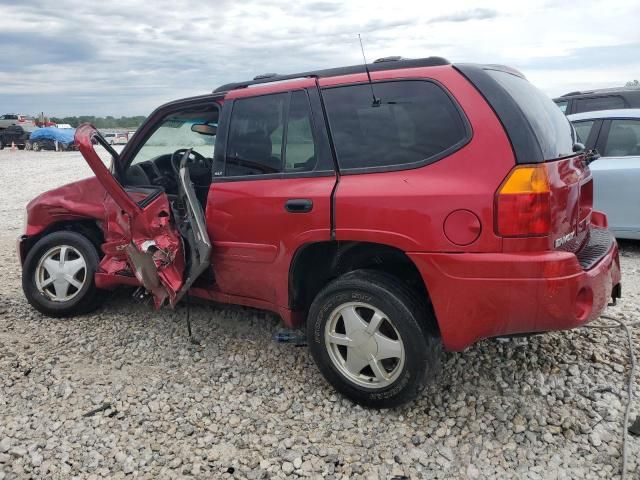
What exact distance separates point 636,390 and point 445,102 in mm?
2005

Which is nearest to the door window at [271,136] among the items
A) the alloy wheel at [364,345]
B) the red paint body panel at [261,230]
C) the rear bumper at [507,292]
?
the red paint body panel at [261,230]

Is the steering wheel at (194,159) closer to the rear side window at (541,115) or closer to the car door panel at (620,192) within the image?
the rear side window at (541,115)

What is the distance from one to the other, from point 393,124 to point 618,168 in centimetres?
414

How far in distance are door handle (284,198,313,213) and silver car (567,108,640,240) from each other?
4.27 m

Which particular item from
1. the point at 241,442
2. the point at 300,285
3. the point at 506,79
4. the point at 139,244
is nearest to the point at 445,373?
the point at 300,285

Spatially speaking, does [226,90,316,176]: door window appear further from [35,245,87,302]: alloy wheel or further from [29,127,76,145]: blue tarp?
[29,127,76,145]: blue tarp

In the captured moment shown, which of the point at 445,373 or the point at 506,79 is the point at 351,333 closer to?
the point at 445,373

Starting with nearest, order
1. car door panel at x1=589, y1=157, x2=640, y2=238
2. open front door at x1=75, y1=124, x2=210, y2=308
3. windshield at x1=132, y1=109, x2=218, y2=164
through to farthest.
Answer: open front door at x1=75, y1=124, x2=210, y2=308
windshield at x1=132, y1=109, x2=218, y2=164
car door panel at x1=589, y1=157, x2=640, y2=238

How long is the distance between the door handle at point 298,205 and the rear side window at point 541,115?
118cm

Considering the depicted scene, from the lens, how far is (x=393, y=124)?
288 cm

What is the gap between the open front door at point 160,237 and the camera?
359 centimetres

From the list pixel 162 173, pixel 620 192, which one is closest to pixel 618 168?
pixel 620 192

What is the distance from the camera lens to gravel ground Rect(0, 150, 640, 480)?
103 inches

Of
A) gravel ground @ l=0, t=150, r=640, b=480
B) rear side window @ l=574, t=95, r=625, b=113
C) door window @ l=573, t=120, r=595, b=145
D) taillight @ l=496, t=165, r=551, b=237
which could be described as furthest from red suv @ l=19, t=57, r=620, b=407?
rear side window @ l=574, t=95, r=625, b=113
